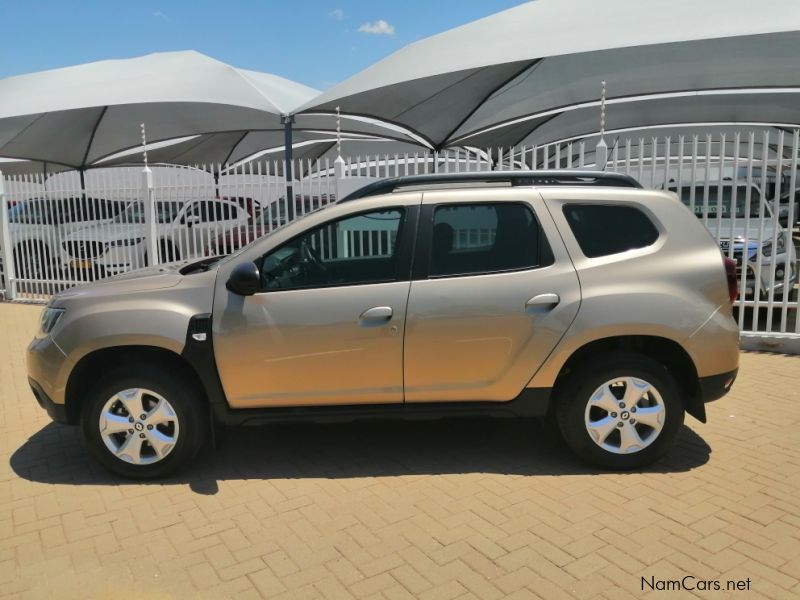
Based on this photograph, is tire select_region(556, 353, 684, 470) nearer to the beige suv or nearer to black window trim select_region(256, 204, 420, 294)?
the beige suv

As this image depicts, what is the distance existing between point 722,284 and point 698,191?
4525 mm

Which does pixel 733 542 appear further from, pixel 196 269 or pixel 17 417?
pixel 17 417

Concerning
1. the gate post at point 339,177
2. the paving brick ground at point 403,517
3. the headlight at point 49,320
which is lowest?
the paving brick ground at point 403,517

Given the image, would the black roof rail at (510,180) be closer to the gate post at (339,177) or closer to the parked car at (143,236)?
the gate post at (339,177)

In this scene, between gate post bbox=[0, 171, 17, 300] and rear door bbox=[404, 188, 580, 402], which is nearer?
rear door bbox=[404, 188, 580, 402]

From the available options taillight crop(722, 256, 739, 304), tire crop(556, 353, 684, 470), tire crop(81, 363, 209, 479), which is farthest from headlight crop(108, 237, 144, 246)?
taillight crop(722, 256, 739, 304)

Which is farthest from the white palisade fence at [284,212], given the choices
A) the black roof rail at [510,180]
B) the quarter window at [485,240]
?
the quarter window at [485,240]

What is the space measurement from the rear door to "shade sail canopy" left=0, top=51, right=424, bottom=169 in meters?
10.3

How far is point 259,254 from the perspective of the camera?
374 cm

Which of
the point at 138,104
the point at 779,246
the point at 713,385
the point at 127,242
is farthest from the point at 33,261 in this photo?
the point at 779,246

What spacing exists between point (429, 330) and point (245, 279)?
1.09m

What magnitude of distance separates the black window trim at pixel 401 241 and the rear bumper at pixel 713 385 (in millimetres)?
1865

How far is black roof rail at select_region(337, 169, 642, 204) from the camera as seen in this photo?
159 inches

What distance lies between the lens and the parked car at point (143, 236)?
9508 mm
